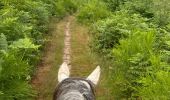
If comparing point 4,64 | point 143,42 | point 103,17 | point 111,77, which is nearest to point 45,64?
point 111,77

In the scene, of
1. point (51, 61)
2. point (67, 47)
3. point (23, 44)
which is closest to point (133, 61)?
point (23, 44)

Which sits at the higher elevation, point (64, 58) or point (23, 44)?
point (23, 44)

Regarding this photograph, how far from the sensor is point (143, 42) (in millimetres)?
8672

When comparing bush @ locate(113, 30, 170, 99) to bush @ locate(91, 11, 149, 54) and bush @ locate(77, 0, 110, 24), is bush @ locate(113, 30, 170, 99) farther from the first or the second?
bush @ locate(77, 0, 110, 24)

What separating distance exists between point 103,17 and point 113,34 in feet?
12.7

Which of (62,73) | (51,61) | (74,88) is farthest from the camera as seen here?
(51,61)

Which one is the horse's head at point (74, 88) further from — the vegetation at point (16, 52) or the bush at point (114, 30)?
the bush at point (114, 30)

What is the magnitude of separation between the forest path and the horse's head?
3372 mm

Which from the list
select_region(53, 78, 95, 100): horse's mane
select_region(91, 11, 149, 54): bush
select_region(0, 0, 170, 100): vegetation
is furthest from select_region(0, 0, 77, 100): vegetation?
select_region(91, 11, 149, 54): bush

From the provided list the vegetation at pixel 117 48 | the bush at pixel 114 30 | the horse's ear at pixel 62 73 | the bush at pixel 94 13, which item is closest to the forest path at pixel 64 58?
the vegetation at pixel 117 48

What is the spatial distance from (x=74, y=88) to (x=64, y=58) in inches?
260

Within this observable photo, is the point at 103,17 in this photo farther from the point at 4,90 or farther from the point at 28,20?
the point at 4,90

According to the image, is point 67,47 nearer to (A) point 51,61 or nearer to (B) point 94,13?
(A) point 51,61

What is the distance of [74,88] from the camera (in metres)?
5.20
